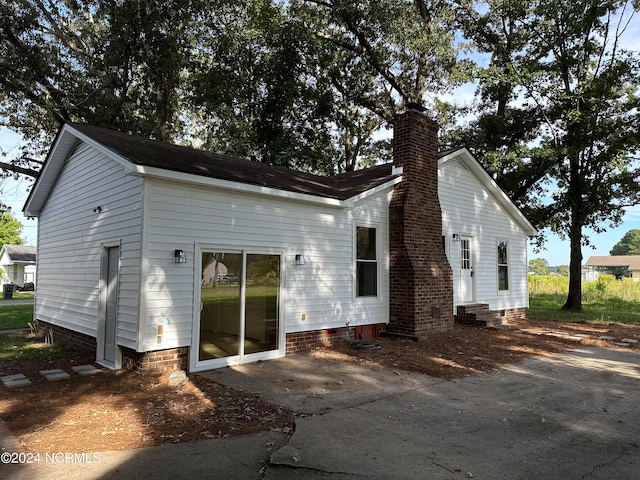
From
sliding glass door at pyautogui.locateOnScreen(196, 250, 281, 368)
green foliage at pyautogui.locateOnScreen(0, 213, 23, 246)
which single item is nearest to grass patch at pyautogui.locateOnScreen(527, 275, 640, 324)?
sliding glass door at pyautogui.locateOnScreen(196, 250, 281, 368)

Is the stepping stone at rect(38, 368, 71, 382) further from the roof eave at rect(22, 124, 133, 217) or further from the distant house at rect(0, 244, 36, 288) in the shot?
the distant house at rect(0, 244, 36, 288)

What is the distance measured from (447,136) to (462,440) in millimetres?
18122

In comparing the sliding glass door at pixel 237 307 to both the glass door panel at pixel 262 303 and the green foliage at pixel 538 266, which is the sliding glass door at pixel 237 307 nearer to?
the glass door panel at pixel 262 303

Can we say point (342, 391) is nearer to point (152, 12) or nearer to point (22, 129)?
point (152, 12)

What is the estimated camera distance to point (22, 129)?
64.0ft

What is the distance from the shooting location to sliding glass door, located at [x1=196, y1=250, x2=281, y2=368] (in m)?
7.02

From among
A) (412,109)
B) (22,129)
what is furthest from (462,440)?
(22,129)

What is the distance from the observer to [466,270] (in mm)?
12156

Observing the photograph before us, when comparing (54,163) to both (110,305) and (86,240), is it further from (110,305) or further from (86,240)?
(110,305)

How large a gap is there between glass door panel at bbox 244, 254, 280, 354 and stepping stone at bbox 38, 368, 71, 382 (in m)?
2.83

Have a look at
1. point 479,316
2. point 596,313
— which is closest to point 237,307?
point 479,316

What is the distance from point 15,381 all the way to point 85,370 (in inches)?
37.0

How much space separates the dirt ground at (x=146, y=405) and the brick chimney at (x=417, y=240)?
1246mm

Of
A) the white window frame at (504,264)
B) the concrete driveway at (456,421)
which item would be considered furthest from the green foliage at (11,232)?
the concrete driveway at (456,421)
